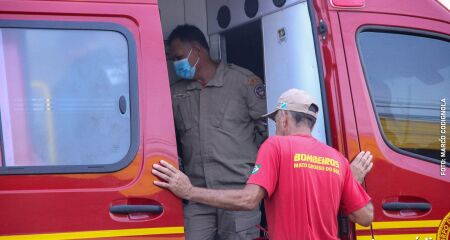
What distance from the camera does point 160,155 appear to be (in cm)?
291

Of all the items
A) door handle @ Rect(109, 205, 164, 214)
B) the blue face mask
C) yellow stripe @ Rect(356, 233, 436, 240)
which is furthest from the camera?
the blue face mask

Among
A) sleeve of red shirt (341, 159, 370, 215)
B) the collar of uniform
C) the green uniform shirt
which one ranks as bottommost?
sleeve of red shirt (341, 159, 370, 215)

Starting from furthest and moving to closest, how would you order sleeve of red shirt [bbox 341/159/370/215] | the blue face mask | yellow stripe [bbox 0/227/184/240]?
the blue face mask < sleeve of red shirt [bbox 341/159/370/215] < yellow stripe [bbox 0/227/184/240]

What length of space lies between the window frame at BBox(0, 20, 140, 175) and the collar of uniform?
35.5 inches

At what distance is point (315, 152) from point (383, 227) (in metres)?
0.55

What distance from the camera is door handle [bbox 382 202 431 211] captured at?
321 centimetres

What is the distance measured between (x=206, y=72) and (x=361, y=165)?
1202 mm

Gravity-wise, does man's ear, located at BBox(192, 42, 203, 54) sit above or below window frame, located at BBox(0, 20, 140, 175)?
above

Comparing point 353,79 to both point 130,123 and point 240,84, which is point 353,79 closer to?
point 240,84

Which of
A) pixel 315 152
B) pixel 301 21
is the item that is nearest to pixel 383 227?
pixel 315 152

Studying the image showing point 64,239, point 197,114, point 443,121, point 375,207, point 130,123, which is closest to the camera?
point 64,239

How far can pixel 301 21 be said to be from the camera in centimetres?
336

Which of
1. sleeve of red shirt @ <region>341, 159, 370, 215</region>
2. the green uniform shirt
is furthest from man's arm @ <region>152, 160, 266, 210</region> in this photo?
the green uniform shirt

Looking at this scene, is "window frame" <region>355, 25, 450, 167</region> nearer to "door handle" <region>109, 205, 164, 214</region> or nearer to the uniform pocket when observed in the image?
the uniform pocket
